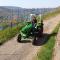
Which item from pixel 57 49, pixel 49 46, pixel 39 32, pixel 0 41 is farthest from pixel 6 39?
pixel 57 49

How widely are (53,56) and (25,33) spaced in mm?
5342

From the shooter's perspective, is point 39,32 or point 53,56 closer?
point 53,56

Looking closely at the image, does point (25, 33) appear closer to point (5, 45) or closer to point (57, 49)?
point (5, 45)

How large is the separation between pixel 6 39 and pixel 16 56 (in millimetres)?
5119

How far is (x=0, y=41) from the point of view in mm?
16938

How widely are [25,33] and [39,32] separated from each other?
1.61 meters

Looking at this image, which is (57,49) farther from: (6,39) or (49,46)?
(6,39)

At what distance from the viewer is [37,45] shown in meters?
15.8

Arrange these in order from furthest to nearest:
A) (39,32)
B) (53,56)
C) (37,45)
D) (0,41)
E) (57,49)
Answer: (39,32) → (0,41) → (37,45) → (57,49) → (53,56)

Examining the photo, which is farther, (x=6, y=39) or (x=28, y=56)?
(x=6, y=39)

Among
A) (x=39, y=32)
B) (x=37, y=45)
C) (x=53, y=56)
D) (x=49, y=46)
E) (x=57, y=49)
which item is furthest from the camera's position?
(x=39, y=32)

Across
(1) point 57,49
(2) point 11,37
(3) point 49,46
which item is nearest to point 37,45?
(3) point 49,46

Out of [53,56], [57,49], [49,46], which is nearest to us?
[53,56]

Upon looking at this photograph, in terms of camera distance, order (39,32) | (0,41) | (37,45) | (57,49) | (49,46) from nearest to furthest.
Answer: (57,49), (49,46), (37,45), (0,41), (39,32)
